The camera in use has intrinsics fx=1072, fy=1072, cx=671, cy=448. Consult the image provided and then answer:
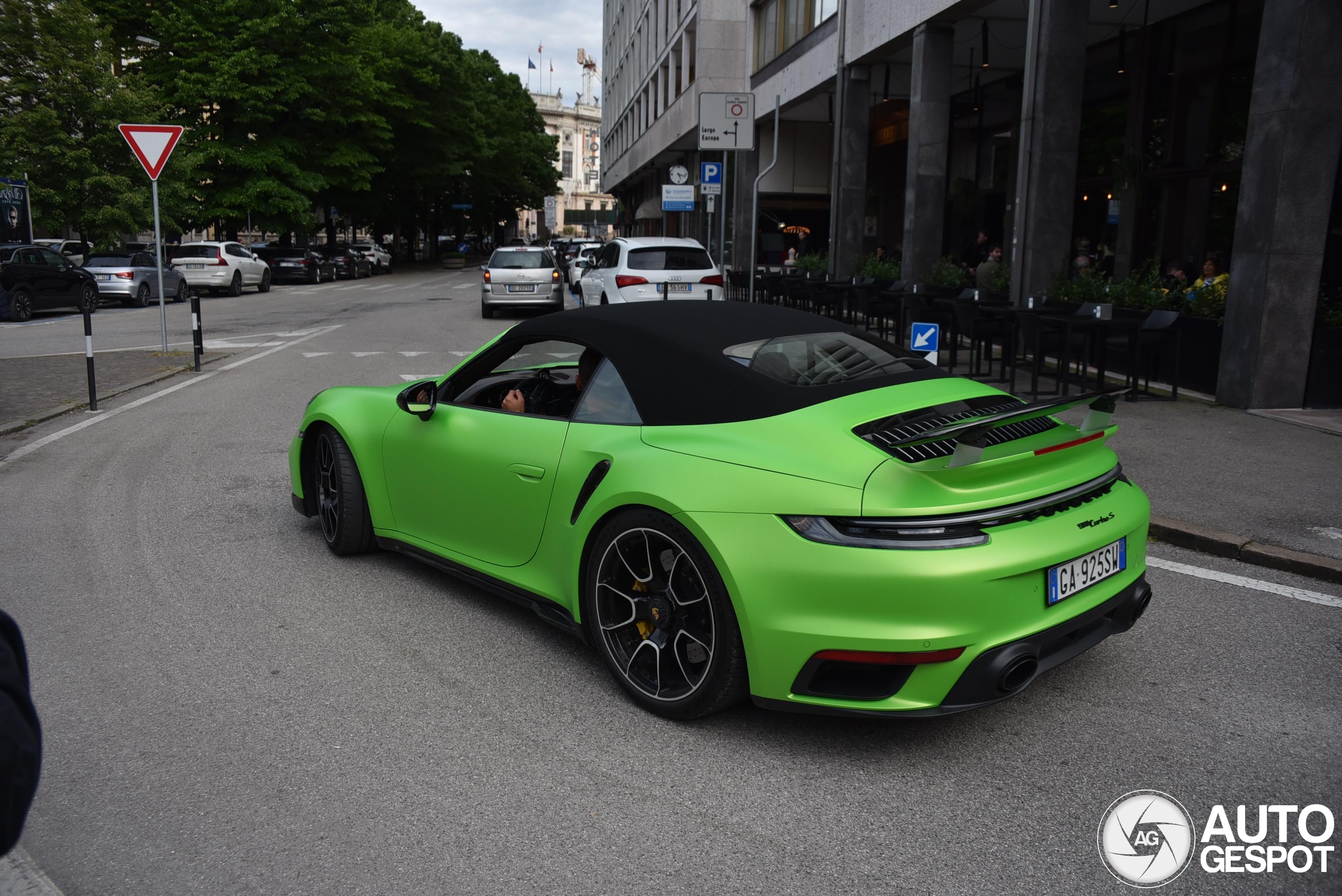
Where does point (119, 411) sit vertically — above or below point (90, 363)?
below

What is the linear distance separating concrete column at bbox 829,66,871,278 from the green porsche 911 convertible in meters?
19.1

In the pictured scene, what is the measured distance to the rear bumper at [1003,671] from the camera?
3.16 m

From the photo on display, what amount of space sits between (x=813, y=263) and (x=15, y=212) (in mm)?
22202

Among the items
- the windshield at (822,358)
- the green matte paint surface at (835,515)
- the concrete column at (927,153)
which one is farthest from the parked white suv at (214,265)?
the windshield at (822,358)

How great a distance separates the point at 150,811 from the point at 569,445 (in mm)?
1824

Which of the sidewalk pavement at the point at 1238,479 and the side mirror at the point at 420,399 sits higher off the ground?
the side mirror at the point at 420,399

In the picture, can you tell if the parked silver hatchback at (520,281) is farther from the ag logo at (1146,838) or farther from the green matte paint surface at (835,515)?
the ag logo at (1146,838)

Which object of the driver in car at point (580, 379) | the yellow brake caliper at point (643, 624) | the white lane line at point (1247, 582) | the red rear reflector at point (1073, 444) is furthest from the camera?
the white lane line at point (1247, 582)

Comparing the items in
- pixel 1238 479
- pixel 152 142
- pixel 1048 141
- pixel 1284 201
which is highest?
pixel 1048 141

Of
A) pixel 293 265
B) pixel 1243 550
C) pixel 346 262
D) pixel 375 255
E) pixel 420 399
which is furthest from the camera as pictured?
pixel 375 255

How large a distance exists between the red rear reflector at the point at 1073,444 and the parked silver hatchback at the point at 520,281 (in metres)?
21.0

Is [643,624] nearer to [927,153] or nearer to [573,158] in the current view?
[927,153]

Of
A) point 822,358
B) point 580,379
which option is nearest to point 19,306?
point 580,379

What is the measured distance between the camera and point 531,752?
3.52 metres
